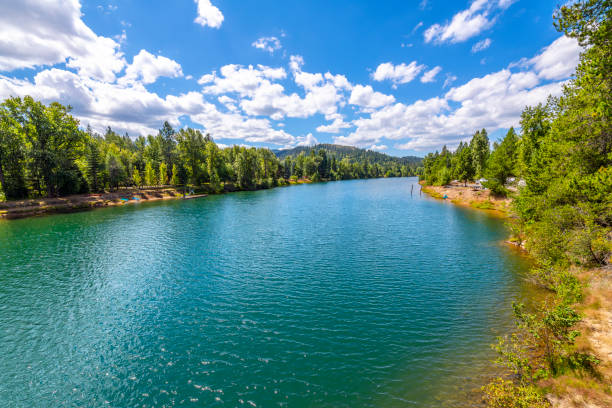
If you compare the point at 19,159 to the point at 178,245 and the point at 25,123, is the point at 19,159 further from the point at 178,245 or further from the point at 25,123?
the point at 178,245

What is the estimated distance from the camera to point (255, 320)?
60.4 ft

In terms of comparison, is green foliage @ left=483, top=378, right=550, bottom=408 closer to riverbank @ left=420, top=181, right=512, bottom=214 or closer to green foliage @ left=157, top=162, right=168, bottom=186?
riverbank @ left=420, top=181, right=512, bottom=214

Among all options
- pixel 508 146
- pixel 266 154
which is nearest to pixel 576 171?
pixel 508 146

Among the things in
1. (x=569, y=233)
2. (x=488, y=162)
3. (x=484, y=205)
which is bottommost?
(x=484, y=205)

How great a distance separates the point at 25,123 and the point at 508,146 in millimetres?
133159

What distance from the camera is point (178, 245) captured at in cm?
3744

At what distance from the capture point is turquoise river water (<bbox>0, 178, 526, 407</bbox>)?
12.6 m

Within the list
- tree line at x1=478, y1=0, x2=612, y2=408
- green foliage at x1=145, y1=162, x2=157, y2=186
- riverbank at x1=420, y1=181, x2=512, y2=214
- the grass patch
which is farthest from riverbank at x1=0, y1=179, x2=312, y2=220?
the grass patch

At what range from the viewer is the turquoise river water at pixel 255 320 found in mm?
12633

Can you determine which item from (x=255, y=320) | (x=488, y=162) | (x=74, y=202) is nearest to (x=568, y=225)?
(x=255, y=320)

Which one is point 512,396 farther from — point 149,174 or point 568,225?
point 149,174

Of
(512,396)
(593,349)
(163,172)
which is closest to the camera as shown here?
(512,396)

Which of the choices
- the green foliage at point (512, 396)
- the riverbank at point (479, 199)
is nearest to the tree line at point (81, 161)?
the riverbank at point (479, 199)

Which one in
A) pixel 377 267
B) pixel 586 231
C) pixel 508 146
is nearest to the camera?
pixel 586 231
